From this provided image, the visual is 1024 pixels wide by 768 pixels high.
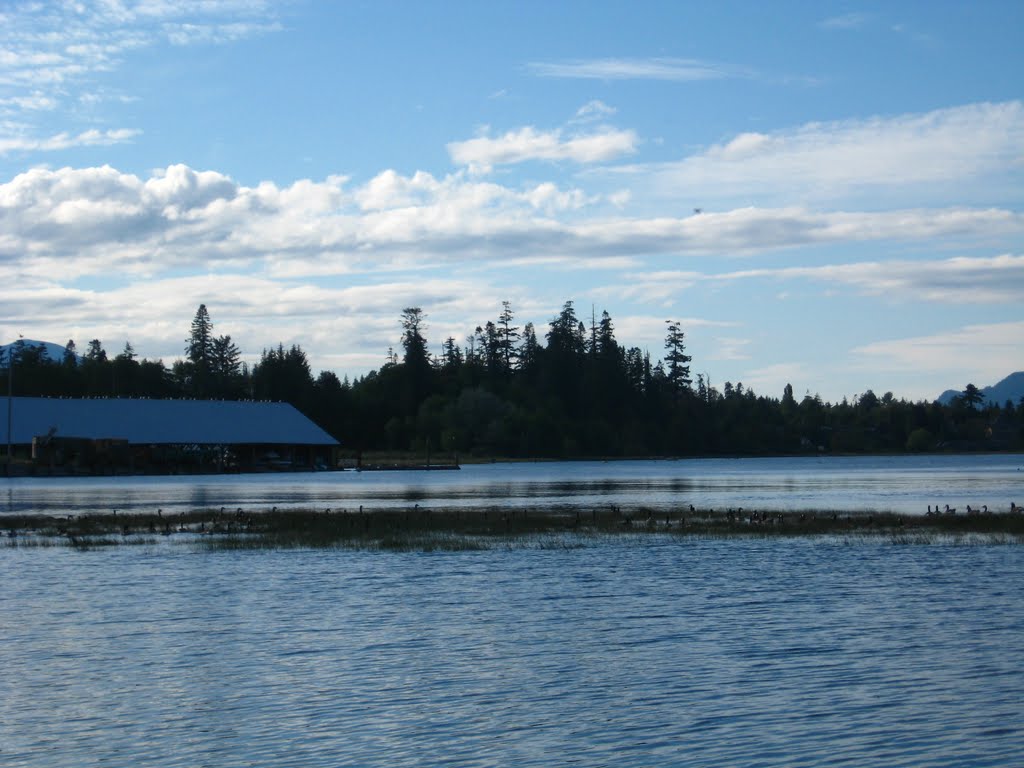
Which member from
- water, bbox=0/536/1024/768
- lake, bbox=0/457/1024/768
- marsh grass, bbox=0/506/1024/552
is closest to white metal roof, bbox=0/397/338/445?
marsh grass, bbox=0/506/1024/552

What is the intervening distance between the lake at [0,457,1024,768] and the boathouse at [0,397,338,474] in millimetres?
78479

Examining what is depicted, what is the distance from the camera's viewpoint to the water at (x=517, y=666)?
15.0m

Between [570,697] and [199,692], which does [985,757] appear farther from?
[199,692]

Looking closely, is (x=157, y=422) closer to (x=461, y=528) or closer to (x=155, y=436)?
(x=155, y=436)

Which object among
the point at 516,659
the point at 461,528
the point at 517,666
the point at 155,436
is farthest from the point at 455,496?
the point at 155,436

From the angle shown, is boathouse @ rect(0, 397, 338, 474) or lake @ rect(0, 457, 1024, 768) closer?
lake @ rect(0, 457, 1024, 768)

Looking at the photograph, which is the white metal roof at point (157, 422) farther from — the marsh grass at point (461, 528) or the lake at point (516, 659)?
the lake at point (516, 659)

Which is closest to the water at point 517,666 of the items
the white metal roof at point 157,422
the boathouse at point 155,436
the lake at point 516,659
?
the lake at point 516,659

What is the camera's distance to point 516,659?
1995cm

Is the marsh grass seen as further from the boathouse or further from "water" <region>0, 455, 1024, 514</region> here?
the boathouse

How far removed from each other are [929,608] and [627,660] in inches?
310

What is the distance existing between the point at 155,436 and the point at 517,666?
103224 mm

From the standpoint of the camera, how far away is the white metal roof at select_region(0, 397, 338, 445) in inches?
4505

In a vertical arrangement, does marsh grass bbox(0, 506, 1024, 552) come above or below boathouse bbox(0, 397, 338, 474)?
below
